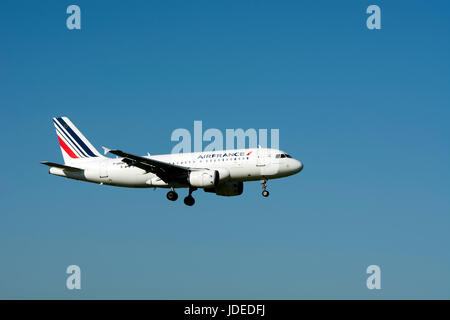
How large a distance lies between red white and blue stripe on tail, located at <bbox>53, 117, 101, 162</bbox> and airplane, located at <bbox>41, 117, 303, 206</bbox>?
10cm

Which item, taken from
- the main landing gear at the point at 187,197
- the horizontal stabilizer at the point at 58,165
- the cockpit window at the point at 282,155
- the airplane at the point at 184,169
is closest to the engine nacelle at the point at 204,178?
the airplane at the point at 184,169

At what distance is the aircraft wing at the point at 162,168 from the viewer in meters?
70.5

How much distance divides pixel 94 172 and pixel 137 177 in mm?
4717

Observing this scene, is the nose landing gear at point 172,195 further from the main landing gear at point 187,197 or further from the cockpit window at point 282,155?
the cockpit window at point 282,155

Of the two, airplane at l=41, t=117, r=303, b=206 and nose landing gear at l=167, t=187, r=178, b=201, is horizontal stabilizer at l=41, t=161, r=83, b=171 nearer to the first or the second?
airplane at l=41, t=117, r=303, b=206

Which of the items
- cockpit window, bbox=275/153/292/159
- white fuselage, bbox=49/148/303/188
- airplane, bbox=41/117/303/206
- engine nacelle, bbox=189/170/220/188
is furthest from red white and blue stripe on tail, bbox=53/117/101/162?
cockpit window, bbox=275/153/292/159
